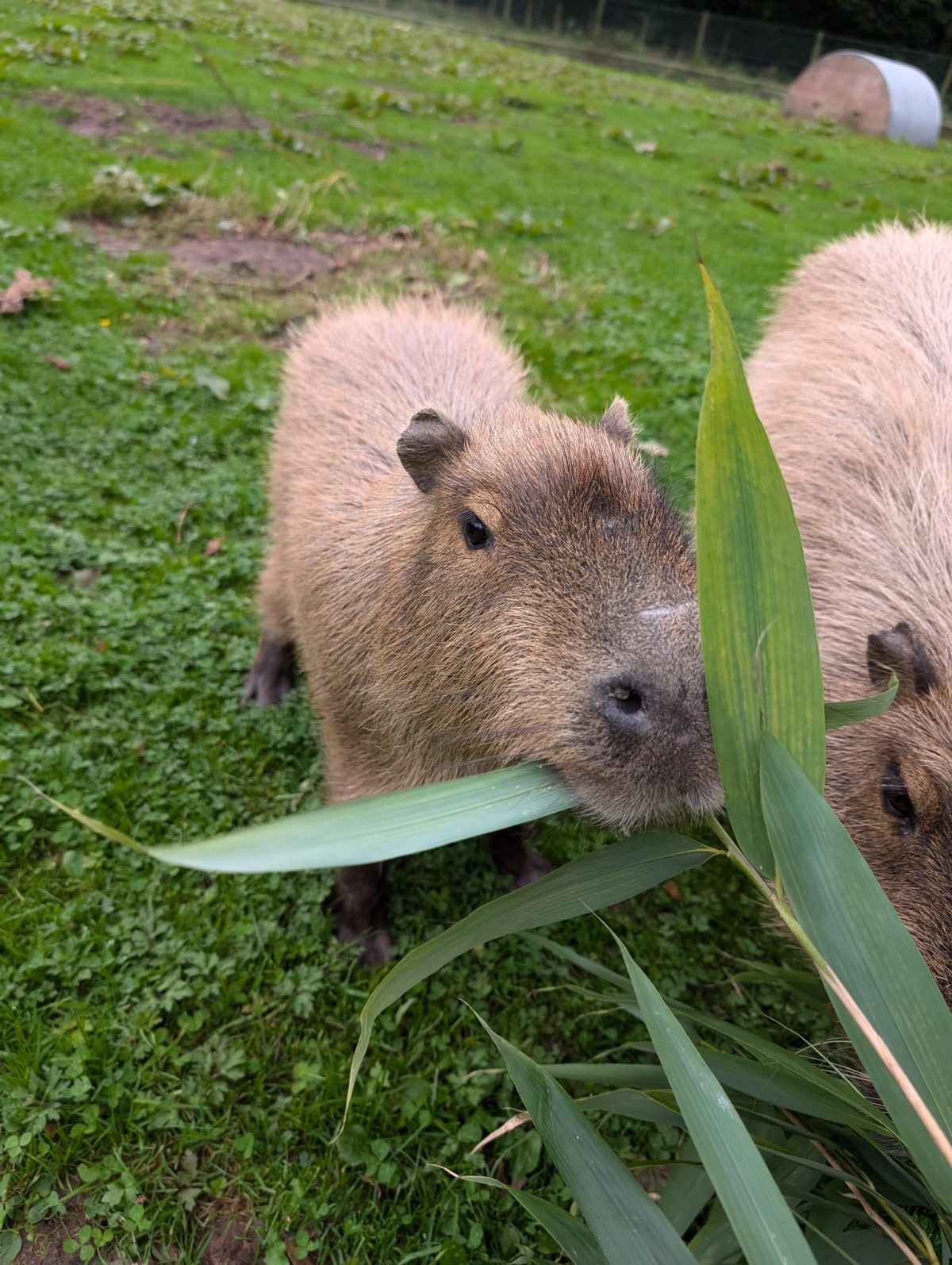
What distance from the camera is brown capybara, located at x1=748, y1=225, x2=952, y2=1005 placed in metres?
1.78

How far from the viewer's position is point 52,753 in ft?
9.66

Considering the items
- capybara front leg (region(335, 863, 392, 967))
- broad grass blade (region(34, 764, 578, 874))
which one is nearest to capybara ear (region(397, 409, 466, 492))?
broad grass blade (region(34, 764, 578, 874))

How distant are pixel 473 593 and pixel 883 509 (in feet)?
5.22

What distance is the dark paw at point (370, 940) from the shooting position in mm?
2652

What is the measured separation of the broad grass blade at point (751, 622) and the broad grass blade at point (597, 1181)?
56cm

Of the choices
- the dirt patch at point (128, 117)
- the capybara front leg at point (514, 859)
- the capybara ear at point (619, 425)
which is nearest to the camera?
the capybara ear at point (619, 425)

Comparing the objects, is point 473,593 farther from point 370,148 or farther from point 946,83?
point 946,83

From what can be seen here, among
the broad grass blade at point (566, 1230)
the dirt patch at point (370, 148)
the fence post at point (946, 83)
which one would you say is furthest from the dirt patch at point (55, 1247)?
the fence post at point (946, 83)

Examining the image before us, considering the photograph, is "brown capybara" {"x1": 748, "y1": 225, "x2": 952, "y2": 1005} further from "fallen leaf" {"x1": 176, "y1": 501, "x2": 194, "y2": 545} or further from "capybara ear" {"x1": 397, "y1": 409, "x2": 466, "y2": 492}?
"fallen leaf" {"x1": 176, "y1": 501, "x2": 194, "y2": 545}

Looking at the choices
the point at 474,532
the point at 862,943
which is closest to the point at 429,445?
the point at 474,532

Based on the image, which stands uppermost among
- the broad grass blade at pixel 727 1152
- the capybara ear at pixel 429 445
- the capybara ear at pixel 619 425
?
the capybara ear at pixel 619 425

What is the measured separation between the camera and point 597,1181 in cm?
132

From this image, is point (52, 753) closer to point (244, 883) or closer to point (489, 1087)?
point (244, 883)

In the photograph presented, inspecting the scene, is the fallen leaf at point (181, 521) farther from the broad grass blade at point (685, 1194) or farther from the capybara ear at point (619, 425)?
the broad grass blade at point (685, 1194)
